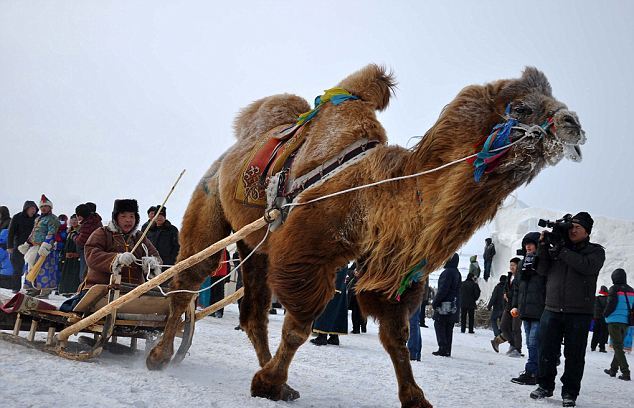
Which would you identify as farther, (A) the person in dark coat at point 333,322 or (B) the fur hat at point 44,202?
(B) the fur hat at point 44,202

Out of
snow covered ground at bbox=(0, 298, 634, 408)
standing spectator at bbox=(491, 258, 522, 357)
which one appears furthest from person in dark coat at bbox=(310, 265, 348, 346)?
standing spectator at bbox=(491, 258, 522, 357)

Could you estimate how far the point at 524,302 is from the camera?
8305 mm

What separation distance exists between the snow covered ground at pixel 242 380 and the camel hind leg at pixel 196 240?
0.52 m

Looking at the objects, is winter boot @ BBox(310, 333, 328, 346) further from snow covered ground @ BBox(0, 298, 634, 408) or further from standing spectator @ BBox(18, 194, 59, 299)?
standing spectator @ BBox(18, 194, 59, 299)

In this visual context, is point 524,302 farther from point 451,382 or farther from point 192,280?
point 192,280

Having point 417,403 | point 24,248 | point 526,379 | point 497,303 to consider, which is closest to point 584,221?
point 526,379

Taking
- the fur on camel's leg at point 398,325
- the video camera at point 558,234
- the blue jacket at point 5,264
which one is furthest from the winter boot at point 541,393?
the blue jacket at point 5,264

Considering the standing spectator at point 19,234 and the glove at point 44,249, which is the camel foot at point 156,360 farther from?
the standing spectator at point 19,234

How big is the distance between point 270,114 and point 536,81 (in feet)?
9.50

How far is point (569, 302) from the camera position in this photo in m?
6.57

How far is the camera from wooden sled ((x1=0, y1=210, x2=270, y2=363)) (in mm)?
5441

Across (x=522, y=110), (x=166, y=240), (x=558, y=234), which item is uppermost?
(x=522, y=110)

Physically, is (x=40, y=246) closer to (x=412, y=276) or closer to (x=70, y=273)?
(x=70, y=273)

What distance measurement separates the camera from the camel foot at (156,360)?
225 inches
